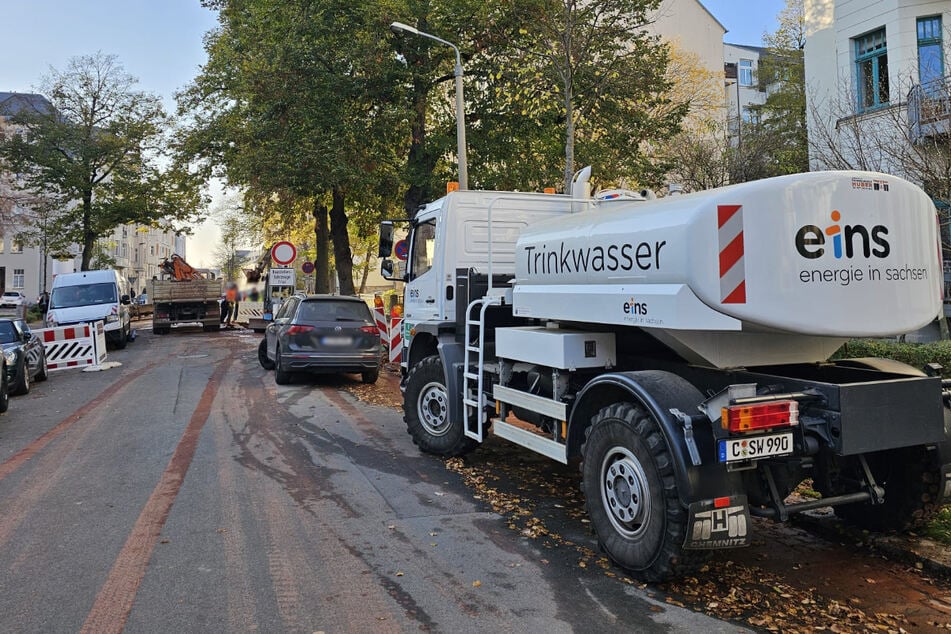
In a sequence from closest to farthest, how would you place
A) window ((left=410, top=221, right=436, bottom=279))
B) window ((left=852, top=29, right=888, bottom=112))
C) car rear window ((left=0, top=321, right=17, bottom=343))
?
1. window ((left=410, top=221, right=436, bottom=279))
2. car rear window ((left=0, top=321, right=17, bottom=343))
3. window ((left=852, top=29, right=888, bottom=112))

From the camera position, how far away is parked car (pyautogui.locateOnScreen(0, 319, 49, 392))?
39.4 feet

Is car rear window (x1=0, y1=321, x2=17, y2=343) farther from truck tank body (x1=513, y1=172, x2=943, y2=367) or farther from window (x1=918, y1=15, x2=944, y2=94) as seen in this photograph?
window (x1=918, y1=15, x2=944, y2=94)

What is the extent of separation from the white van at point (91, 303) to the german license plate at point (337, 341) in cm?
1095

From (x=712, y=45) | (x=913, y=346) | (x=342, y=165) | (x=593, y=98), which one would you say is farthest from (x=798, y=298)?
(x=712, y=45)

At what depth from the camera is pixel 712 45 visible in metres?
41.1

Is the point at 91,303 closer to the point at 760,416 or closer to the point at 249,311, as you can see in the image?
the point at 249,311

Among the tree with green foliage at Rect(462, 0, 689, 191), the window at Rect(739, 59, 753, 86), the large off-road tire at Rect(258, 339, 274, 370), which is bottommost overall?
the large off-road tire at Rect(258, 339, 274, 370)

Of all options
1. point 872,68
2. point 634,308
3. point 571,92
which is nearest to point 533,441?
point 634,308

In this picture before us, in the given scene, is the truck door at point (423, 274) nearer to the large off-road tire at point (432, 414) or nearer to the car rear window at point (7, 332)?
the large off-road tire at point (432, 414)

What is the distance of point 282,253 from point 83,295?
7.47 meters

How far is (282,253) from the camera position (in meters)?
18.7

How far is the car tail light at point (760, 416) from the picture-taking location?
3718 millimetres

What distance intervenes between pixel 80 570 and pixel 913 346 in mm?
9688

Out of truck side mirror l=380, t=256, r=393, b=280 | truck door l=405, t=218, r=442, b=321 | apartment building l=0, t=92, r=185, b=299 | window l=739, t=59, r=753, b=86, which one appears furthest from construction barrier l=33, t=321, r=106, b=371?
window l=739, t=59, r=753, b=86
